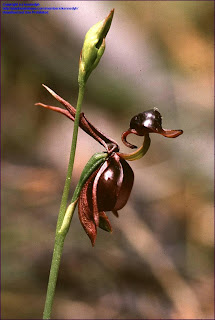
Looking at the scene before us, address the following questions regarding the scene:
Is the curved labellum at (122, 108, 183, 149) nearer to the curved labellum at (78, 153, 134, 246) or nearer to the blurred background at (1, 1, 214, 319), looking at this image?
the curved labellum at (78, 153, 134, 246)

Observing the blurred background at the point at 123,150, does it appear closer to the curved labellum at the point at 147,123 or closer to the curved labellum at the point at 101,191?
the curved labellum at the point at 101,191

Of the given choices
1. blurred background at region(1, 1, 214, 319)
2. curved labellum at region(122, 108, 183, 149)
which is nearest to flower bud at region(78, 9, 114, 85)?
curved labellum at region(122, 108, 183, 149)

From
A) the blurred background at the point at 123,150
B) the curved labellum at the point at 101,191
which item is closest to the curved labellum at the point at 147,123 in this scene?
the curved labellum at the point at 101,191

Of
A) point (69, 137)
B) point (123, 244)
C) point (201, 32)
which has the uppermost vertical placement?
point (201, 32)

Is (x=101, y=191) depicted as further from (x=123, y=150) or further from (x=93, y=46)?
(x=123, y=150)

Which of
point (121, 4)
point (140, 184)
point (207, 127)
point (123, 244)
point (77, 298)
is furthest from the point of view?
point (121, 4)

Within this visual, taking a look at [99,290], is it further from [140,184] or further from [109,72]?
[109,72]

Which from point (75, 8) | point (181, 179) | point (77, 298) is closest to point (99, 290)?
point (77, 298)
